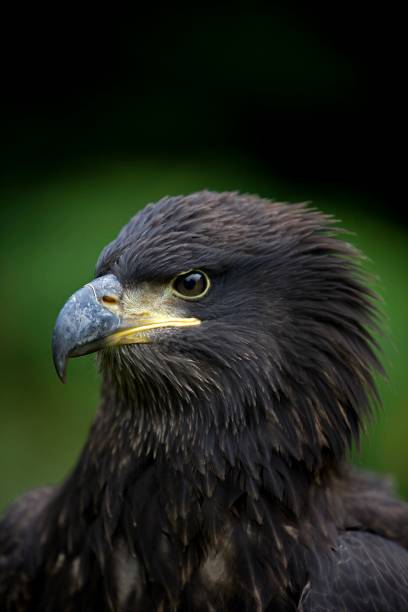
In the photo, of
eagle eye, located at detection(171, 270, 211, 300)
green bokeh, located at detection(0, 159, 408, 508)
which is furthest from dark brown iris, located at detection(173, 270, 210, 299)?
green bokeh, located at detection(0, 159, 408, 508)

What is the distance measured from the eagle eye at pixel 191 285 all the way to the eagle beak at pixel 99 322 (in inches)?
2.9

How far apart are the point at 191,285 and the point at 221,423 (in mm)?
435

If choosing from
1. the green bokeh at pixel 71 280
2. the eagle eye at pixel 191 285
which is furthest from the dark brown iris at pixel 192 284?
the green bokeh at pixel 71 280

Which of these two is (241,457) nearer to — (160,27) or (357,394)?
(357,394)

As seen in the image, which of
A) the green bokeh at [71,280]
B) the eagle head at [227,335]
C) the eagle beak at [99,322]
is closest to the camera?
the eagle beak at [99,322]

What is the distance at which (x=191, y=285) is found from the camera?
3174 millimetres

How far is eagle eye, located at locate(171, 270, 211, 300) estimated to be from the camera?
10.4ft

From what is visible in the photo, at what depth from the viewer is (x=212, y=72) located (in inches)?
279

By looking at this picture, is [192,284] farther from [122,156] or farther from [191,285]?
[122,156]

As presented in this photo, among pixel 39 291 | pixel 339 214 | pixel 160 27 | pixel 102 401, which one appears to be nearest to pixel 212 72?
pixel 160 27

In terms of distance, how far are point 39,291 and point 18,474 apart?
3.93ft

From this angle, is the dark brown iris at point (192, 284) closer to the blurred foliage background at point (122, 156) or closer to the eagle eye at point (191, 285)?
the eagle eye at point (191, 285)

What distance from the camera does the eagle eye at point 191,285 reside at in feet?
10.4

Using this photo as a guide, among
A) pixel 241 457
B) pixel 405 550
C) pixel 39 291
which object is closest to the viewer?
pixel 241 457
